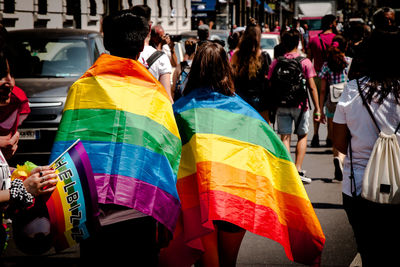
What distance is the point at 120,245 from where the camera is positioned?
119 inches

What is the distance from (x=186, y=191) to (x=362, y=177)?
97 cm

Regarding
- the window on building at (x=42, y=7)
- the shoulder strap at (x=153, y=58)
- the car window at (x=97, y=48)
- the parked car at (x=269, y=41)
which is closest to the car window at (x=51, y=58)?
the car window at (x=97, y=48)

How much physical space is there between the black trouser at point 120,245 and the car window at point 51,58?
7.28 metres

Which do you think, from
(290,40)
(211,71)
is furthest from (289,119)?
(211,71)

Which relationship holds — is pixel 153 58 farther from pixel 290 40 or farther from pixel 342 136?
pixel 342 136

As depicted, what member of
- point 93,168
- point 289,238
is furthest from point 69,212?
point 289,238

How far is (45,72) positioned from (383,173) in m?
7.76

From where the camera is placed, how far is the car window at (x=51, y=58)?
33.4ft

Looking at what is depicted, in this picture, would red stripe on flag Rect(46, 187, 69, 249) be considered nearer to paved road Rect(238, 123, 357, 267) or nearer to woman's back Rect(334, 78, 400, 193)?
woman's back Rect(334, 78, 400, 193)

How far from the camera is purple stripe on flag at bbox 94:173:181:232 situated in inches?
116

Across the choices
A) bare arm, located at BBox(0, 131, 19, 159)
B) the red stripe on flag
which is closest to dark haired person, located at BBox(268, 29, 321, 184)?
bare arm, located at BBox(0, 131, 19, 159)

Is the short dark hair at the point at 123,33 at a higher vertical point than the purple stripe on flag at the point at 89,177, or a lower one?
higher

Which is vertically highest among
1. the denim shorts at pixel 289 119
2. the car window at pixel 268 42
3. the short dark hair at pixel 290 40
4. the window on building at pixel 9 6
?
the window on building at pixel 9 6

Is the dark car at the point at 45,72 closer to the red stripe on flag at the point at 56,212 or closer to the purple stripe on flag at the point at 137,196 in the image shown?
the purple stripe on flag at the point at 137,196
